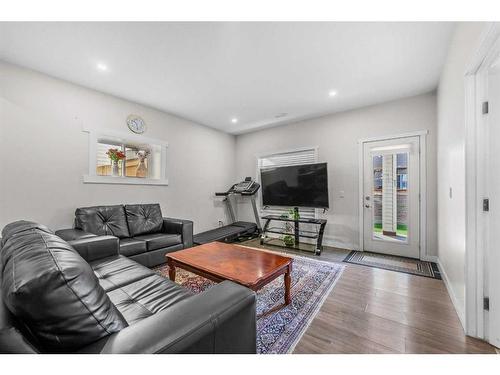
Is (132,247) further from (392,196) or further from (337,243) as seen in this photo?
(392,196)

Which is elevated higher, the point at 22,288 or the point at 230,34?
the point at 230,34

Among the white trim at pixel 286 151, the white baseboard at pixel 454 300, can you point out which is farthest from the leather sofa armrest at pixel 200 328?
the white trim at pixel 286 151

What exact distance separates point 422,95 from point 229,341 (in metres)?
4.16

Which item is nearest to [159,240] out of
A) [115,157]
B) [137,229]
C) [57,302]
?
[137,229]

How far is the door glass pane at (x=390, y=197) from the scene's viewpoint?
11.1 ft

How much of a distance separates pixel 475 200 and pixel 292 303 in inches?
65.9

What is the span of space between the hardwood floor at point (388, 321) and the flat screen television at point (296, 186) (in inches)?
64.3

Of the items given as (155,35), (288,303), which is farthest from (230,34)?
(288,303)

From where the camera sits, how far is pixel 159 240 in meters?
2.93

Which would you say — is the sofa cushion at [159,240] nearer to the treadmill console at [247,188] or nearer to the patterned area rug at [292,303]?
the patterned area rug at [292,303]

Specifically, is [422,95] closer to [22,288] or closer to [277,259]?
[277,259]

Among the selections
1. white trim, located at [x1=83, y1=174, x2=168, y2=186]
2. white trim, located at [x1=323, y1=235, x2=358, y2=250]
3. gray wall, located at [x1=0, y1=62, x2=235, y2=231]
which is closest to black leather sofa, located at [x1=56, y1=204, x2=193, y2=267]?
gray wall, located at [x1=0, y1=62, x2=235, y2=231]

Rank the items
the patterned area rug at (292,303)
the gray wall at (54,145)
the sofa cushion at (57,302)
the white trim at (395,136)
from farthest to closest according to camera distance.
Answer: the white trim at (395,136)
the gray wall at (54,145)
the patterned area rug at (292,303)
the sofa cushion at (57,302)
